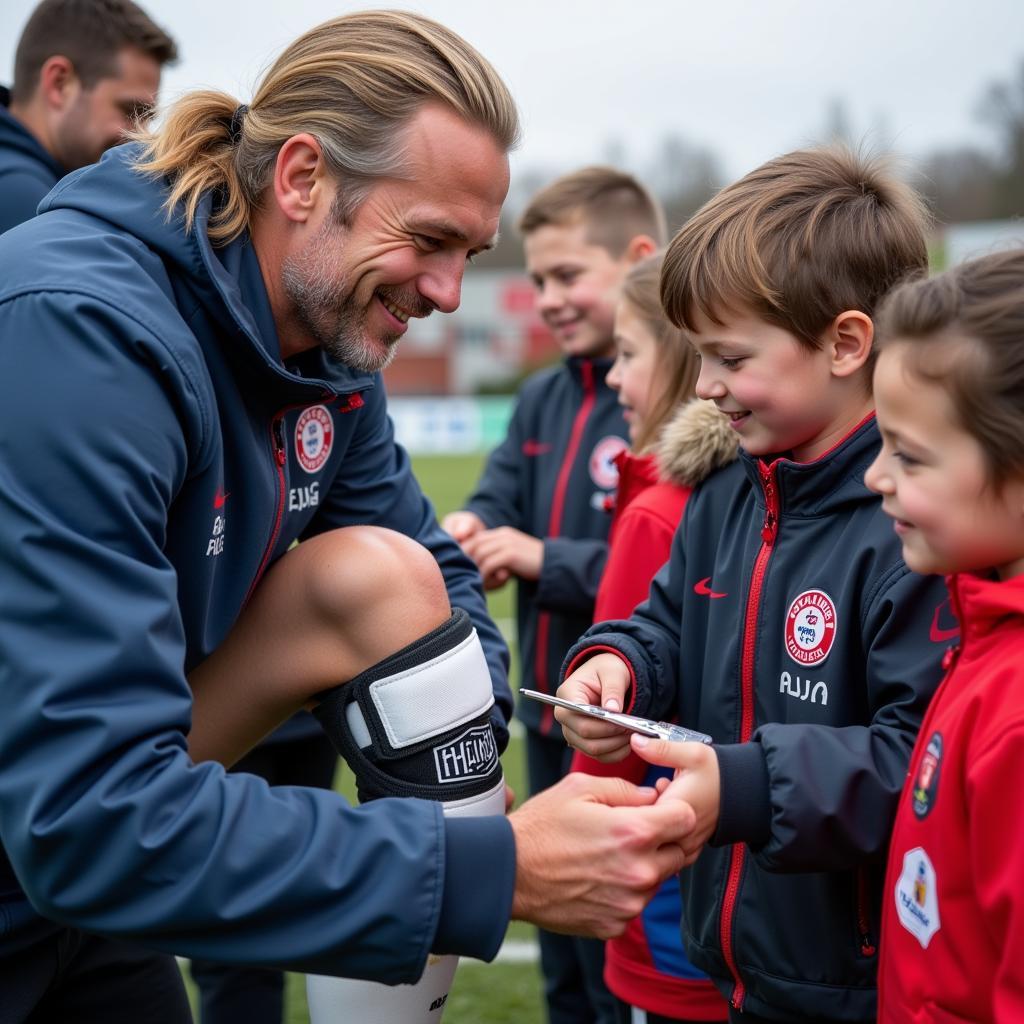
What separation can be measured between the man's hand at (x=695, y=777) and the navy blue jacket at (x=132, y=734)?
264mm

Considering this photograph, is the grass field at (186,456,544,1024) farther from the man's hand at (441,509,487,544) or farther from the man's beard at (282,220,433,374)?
the man's beard at (282,220,433,374)

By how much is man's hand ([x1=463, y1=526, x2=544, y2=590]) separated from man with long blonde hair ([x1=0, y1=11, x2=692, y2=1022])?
0.68 meters

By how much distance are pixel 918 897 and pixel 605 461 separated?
231 centimetres

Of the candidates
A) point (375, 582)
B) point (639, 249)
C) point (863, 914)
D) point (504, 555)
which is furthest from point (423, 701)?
point (639, 249)

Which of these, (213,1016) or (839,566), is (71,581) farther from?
(213,1016)

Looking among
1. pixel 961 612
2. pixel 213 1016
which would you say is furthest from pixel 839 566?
pixel 213 1016

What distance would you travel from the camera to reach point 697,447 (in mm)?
2562

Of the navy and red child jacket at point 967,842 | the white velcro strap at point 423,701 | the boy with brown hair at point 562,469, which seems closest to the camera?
the navy and red child jacket at point 967,842

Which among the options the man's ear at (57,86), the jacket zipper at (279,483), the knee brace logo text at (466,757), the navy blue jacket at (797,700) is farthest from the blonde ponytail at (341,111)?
the man's ear at (57,86)

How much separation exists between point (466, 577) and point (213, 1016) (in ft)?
4.25

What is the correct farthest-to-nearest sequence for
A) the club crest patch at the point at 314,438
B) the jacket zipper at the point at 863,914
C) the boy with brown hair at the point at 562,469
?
the boy with brown hair at the point at 562,469 < the club crest patch at the point at 314,438 < the jacket zipper at the point at 863,914

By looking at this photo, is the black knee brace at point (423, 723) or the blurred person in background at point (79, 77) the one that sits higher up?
the blurred person in background at point (79, 77)

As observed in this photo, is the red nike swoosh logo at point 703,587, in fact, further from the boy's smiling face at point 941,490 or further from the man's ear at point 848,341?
the boy's smiling face at point 941,490

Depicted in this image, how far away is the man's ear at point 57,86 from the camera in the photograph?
4.25m
